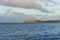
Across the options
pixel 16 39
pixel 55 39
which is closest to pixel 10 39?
pixel 16 39

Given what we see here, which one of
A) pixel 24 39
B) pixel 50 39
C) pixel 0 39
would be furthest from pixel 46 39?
pixel 0 39

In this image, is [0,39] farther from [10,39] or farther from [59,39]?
[59,39]

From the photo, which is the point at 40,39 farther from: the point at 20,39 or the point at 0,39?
the point at 0,39

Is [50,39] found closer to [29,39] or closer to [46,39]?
[46,39]

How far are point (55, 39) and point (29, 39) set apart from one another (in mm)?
6764

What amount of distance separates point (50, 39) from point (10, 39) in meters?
10.0

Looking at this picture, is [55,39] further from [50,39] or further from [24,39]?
[24,39]

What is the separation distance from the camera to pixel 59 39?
68.1 meters

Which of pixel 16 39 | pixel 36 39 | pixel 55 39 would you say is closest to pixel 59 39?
pixel 55 39

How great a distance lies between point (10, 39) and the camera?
70188 millimetres

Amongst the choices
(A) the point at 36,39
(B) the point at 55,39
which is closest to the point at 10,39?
(A) the point at 36,39

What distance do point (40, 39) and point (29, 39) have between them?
282 cm

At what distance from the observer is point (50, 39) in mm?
69875

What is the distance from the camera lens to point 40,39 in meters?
70.9
